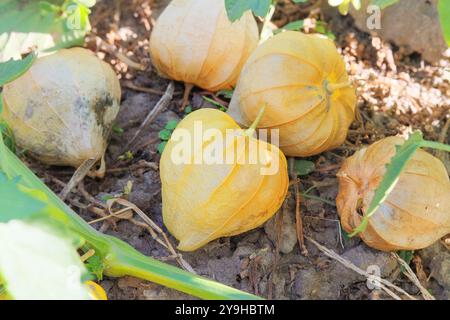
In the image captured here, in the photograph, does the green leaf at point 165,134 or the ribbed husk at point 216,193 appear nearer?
the ribbed husk at point 216,193

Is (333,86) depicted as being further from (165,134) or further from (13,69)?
(13,69)

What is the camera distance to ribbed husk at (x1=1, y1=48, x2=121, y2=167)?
1.65 metres

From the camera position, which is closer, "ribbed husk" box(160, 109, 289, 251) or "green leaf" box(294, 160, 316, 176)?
"ribbed husk" box(160, 109, 289, 251)

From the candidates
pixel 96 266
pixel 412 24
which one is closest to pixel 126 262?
pixel 96 266

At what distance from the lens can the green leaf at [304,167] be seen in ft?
5.63

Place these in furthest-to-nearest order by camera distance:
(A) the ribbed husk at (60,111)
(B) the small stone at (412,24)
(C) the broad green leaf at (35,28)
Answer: (B) the small stone at (412,24) < (C) the broad green leaf at (35,28) < (A) the ribbed husk at (60,111)

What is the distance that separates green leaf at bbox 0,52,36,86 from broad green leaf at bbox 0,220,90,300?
485mm

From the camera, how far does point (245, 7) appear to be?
53.5 inches

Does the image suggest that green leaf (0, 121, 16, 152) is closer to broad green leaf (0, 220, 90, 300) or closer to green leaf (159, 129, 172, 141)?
green leaf (159, 129, 172, 141)

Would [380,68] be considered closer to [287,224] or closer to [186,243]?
[287,224]

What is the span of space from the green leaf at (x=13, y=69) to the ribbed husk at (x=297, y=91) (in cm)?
53

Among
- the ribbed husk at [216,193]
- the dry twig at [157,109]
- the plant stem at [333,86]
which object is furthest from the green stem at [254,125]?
the dry twig at [157,109]

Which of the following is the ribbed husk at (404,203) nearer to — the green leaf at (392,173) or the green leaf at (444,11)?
the green leaf at (392,173)

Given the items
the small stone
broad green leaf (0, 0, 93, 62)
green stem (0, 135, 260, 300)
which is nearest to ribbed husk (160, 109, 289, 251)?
green stem (0, 135, 260, 300)
